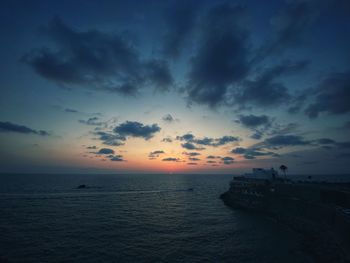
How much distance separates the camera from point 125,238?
38750mm

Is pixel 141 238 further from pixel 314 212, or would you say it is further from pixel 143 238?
pixel 314 212

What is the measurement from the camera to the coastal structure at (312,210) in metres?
30.6

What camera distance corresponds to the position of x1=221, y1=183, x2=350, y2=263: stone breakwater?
3030 cm

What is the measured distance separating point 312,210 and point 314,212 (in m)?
0.96

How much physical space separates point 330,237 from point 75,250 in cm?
4145

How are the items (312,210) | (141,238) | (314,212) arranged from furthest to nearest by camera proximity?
(312,210) → (314,212) → (141,238)

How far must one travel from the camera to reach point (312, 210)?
4597cm

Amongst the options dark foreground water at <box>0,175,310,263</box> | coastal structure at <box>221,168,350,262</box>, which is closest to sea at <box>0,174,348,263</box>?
dark foreground water at <box>0,175,310,263</box>

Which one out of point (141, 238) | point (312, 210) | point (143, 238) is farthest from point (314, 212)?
point (141, 238)

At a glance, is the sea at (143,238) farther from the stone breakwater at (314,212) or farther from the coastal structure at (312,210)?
the coastal structure at (312,210)

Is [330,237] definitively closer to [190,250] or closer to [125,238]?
[190,250]

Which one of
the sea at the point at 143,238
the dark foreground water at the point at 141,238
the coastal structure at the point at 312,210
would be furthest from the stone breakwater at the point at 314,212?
the dark foreground water at the point at 141,238

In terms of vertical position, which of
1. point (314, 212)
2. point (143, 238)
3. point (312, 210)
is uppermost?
point (312, 210)

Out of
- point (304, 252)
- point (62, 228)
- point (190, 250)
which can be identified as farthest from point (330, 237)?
point (62, 228)
